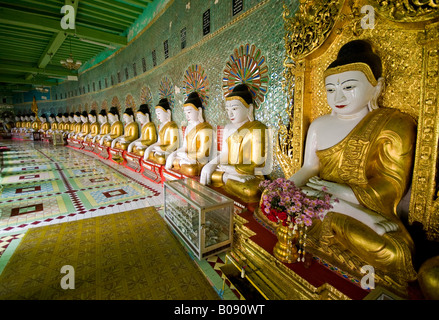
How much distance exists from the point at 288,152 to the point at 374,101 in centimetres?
97

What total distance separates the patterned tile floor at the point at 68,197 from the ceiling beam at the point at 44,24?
161 inches

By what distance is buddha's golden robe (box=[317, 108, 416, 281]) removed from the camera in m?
1.29

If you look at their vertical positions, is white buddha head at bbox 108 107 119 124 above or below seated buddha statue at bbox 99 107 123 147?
above

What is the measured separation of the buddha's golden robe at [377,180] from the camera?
4.24 feet

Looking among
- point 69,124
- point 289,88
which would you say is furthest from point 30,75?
point 289,88

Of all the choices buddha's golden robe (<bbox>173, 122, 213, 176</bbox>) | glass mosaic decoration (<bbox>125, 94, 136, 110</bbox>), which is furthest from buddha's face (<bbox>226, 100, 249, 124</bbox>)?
glass mosaic decoration (<bbox>125, 94, 136, 110</bbox>)

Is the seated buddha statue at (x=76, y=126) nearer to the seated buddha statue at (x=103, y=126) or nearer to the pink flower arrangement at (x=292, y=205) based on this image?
the seated buddha statue at (x=103, y=126)

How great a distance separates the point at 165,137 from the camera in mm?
5246

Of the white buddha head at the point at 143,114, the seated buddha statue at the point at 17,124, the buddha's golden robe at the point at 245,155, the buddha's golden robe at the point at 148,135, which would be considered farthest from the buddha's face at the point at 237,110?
the seated buddha statue at the point at 17,124

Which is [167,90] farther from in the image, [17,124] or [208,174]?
[17,124]

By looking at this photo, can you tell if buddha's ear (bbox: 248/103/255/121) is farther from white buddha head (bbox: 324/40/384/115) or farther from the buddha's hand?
white buddha head (bbox: 324/40/384/115)

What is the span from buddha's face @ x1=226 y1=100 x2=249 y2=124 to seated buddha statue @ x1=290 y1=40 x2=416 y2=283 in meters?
1.30

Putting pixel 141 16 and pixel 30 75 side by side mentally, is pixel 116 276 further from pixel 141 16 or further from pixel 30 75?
pixel 30 75
